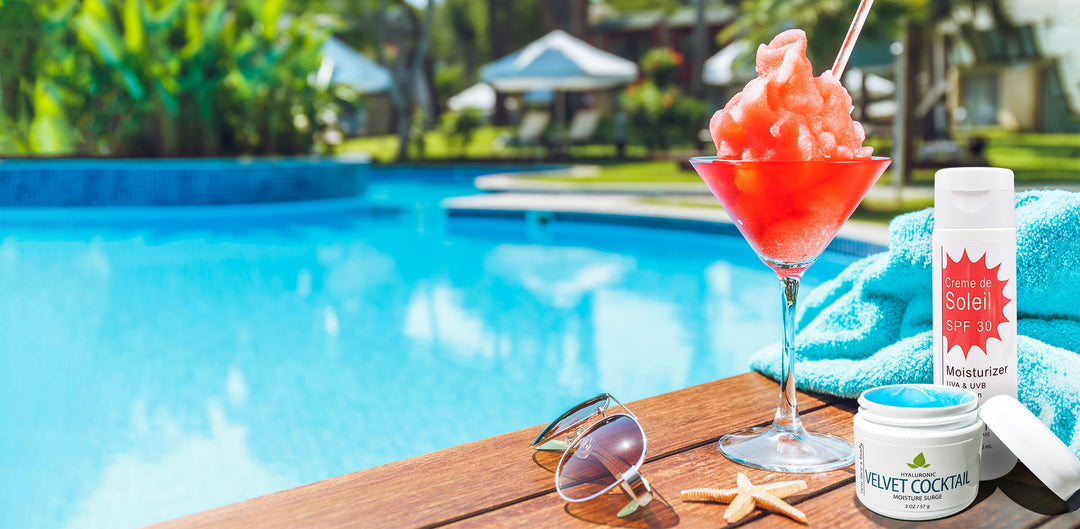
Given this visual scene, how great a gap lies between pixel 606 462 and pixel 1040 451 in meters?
0.48

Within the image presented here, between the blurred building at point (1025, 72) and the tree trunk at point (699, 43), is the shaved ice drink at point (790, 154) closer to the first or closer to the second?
the blurred building at point (1025, 72)

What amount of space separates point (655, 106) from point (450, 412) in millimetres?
15266

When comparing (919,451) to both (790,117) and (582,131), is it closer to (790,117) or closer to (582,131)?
(790,117)

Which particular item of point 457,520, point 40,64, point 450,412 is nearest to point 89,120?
point 40,64

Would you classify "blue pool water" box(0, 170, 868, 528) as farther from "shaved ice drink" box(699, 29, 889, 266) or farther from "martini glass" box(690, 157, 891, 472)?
"shaved ice drink" box(699, 29, 889, 266)

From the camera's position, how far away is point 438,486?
3.64 ft

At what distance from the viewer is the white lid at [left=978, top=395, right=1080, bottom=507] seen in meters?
1.00

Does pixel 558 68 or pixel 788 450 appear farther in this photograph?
pixel 558 68

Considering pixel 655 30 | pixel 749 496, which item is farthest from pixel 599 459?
pixel 655 30

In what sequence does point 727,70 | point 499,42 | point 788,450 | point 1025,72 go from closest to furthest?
1. point 788,450
2. point 727,70
3. point 1025,72
4. point 499,42

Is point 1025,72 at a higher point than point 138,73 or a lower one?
lower

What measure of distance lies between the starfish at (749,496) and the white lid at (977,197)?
368mm

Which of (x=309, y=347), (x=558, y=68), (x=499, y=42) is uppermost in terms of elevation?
(x=499, y=42)

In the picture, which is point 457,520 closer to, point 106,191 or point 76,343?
point 76,343
